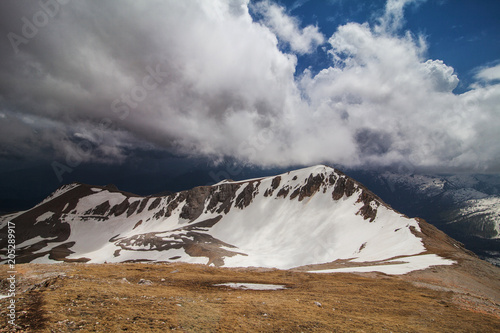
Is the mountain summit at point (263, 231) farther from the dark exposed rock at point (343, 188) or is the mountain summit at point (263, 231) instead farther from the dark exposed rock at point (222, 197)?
the dark exposed rock at point (222, 197)

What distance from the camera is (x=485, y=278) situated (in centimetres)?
3916

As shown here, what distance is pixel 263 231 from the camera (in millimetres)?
140125

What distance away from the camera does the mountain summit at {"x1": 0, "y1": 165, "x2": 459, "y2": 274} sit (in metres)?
73.0

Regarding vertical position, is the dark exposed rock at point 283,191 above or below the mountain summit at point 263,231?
above

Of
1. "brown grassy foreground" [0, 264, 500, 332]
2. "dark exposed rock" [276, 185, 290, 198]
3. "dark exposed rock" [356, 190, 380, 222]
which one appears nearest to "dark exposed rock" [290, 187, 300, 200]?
"dark exposed rock" [276, 185, 290, 198]

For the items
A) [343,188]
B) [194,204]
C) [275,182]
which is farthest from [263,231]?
[194,204]

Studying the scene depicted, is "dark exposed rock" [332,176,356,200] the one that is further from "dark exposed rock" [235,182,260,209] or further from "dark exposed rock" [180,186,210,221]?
"dark exposed rock" [180,186,210,221]

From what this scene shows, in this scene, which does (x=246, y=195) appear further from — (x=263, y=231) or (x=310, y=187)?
(x=310, y=187)

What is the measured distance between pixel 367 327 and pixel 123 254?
405 feet

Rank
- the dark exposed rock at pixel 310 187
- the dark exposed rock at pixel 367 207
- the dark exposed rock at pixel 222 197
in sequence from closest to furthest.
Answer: the dark exposed rock at pixel 367 207, the dark exposed rock at pixel 310 187, the dark exposed rock at pixel 222 197

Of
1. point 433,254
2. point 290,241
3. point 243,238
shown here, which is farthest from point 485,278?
point 243,238

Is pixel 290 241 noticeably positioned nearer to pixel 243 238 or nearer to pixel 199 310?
pixel 243 238

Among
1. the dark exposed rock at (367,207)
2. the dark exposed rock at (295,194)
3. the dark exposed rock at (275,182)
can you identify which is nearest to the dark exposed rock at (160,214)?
the dark exposed rock at (275,182)

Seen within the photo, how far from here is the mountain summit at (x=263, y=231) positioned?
73000mm
